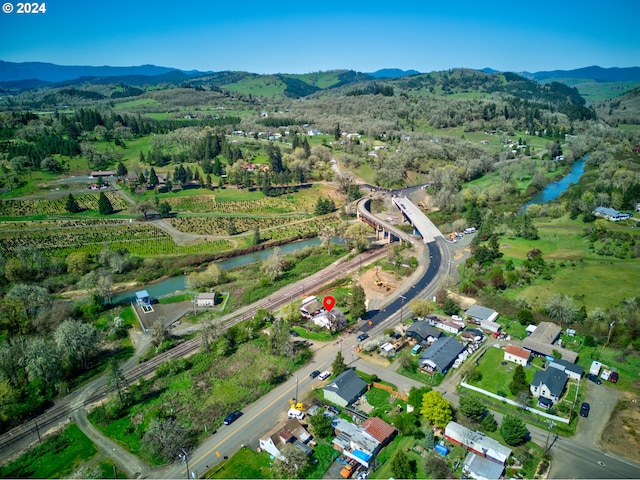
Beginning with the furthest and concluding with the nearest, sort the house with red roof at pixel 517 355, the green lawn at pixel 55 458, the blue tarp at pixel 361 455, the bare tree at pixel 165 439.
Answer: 1. the house with red roof at pixel 517 355
2. the bare tree at pixel 165 439
3. the green lawn at pixel 55 458
4. the blue tarp at pixel 361 455

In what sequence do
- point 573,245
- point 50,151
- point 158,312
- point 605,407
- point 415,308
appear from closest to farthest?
point 605,407 < point 415,308 < point 158,312 < point 573,245 < point 50,151

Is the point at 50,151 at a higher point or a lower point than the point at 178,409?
higher

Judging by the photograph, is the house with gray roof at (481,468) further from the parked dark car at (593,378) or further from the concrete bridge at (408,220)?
the concrete bridge at (408,220)

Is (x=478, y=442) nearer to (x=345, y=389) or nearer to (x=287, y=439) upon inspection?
(x=345, y=389)

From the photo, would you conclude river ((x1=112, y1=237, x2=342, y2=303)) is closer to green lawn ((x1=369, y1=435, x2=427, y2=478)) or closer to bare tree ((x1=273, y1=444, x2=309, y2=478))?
bare tree ((x1=273, y1=444, x2=309, y2=478))

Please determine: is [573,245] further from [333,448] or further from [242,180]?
[242,180]

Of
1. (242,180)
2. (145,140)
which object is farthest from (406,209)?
(145,140)

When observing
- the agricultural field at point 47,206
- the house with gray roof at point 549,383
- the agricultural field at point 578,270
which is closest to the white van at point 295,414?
the house with gray roof at point 549,383
